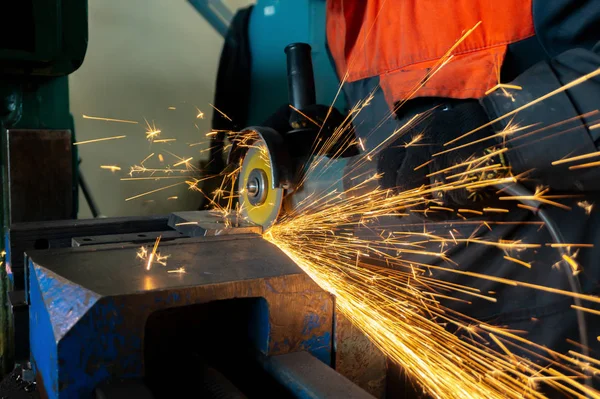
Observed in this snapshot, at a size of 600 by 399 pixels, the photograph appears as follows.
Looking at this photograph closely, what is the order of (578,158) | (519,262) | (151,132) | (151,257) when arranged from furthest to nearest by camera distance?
(151,132), (519,262), (578,158), (151,257)

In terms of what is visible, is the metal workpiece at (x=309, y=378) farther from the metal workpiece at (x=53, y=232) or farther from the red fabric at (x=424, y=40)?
the red fabric at (x=424, y=40)

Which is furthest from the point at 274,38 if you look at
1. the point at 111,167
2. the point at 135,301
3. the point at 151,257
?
the point at 135,301

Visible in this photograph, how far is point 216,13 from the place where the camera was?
2.60m

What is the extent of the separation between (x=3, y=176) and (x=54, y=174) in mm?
176

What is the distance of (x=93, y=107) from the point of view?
228cm

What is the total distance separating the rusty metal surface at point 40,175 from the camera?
1638 millimetres

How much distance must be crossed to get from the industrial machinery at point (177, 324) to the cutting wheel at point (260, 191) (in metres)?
0.47

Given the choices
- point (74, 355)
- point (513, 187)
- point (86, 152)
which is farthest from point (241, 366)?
point (86, 152)

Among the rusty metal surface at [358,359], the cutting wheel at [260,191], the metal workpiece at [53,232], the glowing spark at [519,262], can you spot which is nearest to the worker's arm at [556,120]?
the glowing spark at [519,262]

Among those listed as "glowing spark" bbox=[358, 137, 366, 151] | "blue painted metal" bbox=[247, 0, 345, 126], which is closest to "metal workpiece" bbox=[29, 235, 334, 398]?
"glowing spark" bbox=[358, 137, 366, 151]

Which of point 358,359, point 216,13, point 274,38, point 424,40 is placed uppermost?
point 216,13

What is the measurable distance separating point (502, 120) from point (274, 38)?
1.74 m

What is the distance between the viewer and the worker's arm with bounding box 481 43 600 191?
3.74ft

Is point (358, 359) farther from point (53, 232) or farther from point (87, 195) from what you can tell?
point (87, 195)
